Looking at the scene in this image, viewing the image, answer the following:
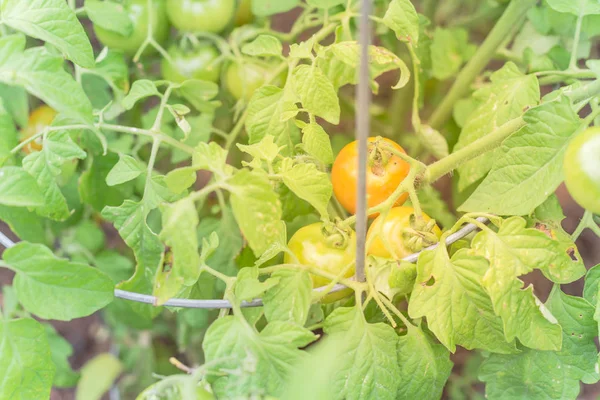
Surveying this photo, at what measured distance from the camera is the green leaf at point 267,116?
705 mm

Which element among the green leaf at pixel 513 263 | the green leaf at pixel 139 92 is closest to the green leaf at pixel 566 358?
the green leaf at pixel 513 263

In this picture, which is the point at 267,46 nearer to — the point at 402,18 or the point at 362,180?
the point at 402,18

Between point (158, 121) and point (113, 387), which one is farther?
point (113, 387)

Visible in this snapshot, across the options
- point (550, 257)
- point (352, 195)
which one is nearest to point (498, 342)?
point (550, 257)

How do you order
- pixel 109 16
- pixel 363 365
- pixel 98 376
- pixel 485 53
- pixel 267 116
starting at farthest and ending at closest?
pixel 98 376 → pixel 485 53 → pixel 109 16 → pixel 267 116 → pixel 363 365

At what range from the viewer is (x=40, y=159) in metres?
0.68

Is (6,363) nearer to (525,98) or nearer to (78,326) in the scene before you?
(525,98)

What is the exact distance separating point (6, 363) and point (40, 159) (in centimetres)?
24

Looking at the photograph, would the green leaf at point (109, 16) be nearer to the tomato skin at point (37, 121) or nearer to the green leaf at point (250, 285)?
the tomato skin at point (37, 121)

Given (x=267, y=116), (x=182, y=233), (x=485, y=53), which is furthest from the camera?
(x=485, y=53)

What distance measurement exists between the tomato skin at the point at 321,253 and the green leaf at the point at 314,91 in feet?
0.46

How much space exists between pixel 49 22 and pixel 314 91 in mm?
301

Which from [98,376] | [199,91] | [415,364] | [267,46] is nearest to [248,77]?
[199,91]

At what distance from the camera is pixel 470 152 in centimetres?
73
